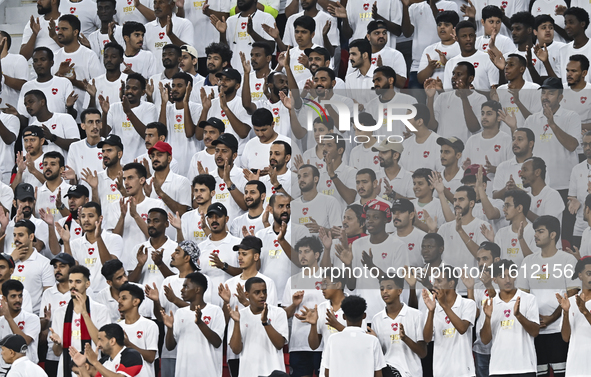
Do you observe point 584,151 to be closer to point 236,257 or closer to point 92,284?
point 236,257

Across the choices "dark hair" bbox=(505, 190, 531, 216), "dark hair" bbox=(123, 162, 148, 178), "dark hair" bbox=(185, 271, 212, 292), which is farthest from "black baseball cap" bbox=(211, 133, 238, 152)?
"dark hair" bbox=(505, 190, 531, 216)

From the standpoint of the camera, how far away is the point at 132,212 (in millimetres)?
9664

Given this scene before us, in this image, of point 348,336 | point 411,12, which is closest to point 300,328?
point 348,336

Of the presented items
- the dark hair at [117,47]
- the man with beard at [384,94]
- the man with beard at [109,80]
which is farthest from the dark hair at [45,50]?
the man with beard at [384,94]

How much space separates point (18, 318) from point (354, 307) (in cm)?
320

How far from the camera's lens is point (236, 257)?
9086mm

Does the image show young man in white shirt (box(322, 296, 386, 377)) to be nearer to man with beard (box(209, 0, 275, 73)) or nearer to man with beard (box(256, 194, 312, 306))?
man with beard (box(256, 194, 312, 306))

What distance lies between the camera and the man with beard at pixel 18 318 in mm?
8742

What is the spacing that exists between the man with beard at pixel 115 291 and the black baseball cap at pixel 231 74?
2.98 meters

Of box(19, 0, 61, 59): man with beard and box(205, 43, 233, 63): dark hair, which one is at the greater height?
box(19, 0, 61, 59): man with beard

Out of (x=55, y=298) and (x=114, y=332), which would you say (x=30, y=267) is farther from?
(x=114, y=332)

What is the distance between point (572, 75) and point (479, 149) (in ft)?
4.37

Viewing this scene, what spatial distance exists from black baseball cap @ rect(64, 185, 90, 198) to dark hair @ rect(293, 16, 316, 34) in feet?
10.9

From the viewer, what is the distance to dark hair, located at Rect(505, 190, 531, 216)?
9.02 metres
